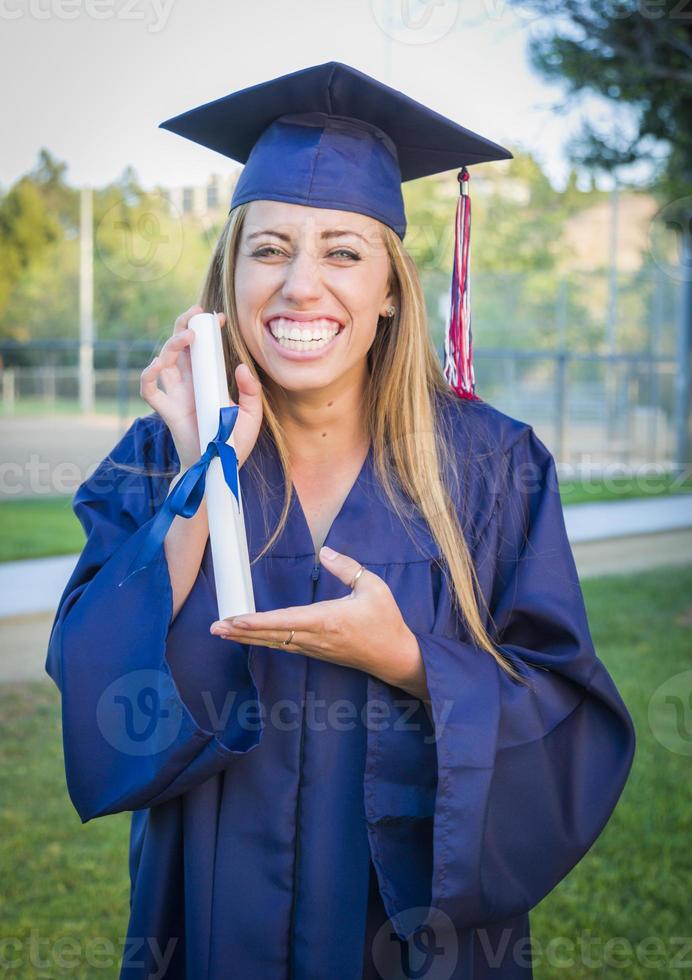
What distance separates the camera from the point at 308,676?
194 centimetres

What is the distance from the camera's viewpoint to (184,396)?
1869 millimetres

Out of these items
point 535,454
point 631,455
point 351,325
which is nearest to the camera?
point 351,325

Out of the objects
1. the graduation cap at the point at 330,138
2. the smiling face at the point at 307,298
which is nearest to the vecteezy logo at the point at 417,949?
the smiling face at the point at 307,298

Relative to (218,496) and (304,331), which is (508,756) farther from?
(304,331)

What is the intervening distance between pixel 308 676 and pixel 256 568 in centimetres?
23

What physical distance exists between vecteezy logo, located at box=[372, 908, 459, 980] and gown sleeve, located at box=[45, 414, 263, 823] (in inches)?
17.5

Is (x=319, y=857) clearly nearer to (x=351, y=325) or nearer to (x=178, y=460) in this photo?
(x=178, y=460)

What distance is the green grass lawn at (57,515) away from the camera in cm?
920

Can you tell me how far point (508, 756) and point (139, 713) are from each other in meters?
0.67

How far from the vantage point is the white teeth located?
1936 millimetres

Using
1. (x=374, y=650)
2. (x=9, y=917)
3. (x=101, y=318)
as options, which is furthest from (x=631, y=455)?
(x=101, y=318)
